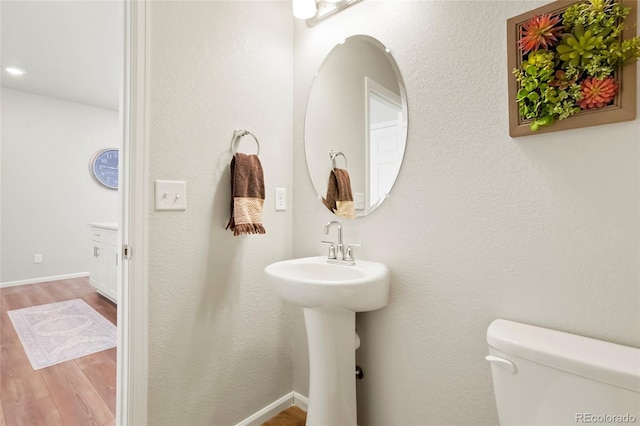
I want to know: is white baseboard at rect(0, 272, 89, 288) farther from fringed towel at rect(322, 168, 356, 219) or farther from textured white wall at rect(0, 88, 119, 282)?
fringed towel at rect(322, 168, 356, 219)

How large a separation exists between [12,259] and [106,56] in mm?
2885

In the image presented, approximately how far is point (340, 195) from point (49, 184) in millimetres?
4488

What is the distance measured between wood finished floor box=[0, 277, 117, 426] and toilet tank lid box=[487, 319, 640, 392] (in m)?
1.88

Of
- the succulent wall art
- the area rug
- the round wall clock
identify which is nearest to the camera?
the succulent wall art

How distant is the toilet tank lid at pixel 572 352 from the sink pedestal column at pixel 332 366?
537 mm

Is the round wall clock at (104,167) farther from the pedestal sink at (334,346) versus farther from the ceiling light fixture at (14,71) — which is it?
the pedestal sink at (334,346)

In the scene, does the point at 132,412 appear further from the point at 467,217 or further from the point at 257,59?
the point at 257,59

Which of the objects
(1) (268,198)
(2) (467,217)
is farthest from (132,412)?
(2) (467,217)

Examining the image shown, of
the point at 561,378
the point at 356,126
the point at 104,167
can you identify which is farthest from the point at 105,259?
the point at 561,378

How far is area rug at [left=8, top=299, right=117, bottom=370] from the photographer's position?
2188 mm

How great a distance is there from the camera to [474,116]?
1.08 m

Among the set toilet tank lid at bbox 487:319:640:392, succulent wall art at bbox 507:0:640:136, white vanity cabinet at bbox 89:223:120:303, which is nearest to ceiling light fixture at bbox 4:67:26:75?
white vanity cabinet at bbox 89:223:120:303

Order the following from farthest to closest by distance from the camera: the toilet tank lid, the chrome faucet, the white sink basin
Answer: the chrome faucet
the white sink basin
the toilet tank lid

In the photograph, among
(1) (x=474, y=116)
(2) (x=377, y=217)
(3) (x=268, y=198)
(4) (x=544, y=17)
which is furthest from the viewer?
(3) (x=268, y=198)
